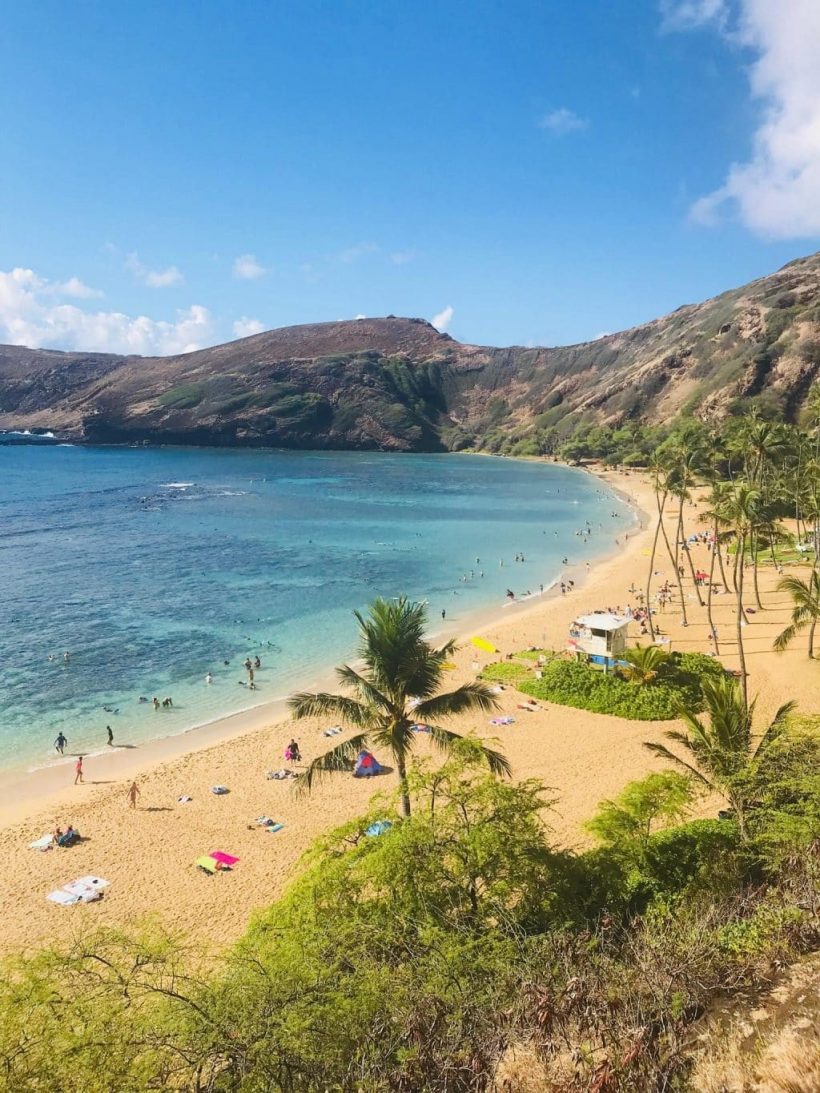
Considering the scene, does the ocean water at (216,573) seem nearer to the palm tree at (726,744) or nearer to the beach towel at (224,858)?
the beach towel at (224,858)

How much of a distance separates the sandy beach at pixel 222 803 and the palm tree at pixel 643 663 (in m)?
2.77

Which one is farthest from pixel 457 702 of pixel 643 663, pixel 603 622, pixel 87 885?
pixel 603 622

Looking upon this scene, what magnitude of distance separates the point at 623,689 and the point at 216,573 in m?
41.0

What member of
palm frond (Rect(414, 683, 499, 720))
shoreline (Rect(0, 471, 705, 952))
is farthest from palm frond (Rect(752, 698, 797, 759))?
palm frond (Rect(414, 683, 499, 720))

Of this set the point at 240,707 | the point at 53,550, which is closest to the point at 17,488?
the point at 53,550

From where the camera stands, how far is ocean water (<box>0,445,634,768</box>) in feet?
115

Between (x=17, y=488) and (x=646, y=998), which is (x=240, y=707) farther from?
(x=17, y=488)

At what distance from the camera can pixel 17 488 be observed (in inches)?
4653

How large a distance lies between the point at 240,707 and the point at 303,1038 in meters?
27.0

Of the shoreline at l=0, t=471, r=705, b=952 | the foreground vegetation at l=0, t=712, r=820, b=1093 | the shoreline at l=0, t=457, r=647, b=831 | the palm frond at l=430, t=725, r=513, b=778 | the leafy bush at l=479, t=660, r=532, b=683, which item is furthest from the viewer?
the leafy bush at l=479, t=660, r=532, b=683

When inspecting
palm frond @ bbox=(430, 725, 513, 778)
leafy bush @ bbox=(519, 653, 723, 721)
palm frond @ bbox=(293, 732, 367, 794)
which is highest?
palm frond @ bbox=(430, 725, 513, 778)

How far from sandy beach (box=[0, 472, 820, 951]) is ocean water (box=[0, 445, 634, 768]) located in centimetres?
356

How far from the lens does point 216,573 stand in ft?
198

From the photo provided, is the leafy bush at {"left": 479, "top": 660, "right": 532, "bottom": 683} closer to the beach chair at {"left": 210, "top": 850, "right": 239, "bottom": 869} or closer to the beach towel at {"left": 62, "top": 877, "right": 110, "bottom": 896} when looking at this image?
the beach chair at {"left": 210, "top": 850, "right": 239, "bottom": 869}
